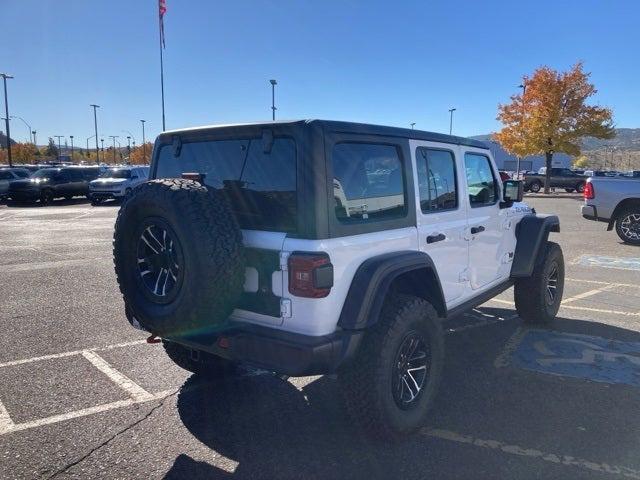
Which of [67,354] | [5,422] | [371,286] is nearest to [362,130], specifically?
[371,286]

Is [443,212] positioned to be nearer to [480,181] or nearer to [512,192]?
[480,181]

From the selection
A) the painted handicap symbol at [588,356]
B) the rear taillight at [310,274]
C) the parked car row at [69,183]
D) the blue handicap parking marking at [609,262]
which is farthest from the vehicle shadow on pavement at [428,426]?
the parked car row at [69,183]

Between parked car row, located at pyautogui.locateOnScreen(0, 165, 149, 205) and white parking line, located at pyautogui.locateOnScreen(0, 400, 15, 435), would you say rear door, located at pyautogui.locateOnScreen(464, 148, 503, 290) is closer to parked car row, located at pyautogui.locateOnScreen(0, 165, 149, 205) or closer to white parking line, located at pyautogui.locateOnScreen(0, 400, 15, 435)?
white parking line, located at pyautogui.locateOnScreen(0, 400, 15, 435)

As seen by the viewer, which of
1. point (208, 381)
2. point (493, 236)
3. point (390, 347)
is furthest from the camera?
point (493, 236)

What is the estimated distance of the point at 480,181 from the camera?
458 centimetres

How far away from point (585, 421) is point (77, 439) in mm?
3343

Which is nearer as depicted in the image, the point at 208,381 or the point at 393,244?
the point at 393,244

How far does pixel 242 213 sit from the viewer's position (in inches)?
123

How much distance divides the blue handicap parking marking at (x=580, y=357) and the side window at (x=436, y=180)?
Answer: 1.68 meters

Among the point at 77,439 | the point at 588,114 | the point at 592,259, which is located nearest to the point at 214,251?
the point at 77,439

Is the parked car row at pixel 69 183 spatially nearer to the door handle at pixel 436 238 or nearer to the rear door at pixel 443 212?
the rear door at pixel 443 212

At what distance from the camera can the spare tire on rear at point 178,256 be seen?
9.03 feet

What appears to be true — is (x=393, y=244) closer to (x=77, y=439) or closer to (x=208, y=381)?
(x=208, y=381)

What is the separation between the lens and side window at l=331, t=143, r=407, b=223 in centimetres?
299
